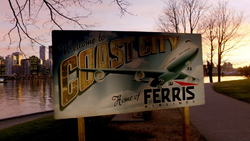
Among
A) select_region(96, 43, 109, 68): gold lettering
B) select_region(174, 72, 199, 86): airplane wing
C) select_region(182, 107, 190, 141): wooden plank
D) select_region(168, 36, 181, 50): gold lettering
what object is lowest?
select_region(182, 107, 190, 141): wooden plank

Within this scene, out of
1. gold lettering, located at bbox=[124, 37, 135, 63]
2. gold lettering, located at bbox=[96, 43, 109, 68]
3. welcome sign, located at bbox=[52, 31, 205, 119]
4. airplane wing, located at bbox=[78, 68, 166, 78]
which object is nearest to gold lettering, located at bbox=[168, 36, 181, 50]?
welcome sign, located at bbox=[52, 31, 205, 119]

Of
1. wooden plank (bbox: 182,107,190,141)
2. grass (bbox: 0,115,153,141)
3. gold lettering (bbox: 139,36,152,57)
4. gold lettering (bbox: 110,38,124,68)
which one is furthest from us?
grass (bbox: 0,115,153,141)

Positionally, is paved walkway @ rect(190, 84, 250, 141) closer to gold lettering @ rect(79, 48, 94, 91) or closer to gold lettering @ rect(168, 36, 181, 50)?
gold lettering @ rect(168, 36, 181, 50)

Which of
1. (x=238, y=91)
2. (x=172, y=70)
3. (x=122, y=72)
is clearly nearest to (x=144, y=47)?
(x=122, y=72)

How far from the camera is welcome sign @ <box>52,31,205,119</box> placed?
11.5 ft

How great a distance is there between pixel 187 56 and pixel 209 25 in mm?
27416

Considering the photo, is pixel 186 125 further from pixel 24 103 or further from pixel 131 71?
pixel 24 103

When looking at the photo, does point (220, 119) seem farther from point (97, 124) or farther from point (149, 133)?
point (97, 124)

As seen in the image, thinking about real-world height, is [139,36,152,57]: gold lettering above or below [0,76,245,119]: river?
above

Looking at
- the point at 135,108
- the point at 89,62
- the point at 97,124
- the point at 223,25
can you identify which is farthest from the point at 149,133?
the point at 223,25

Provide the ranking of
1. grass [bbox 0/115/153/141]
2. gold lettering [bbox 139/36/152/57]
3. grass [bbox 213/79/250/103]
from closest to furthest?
gold lettering [bbox 139/36/152/57] < grass [bbox 0/115/153/141] < grass [bbox 213/79/250/103]

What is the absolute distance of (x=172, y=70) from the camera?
4203mm

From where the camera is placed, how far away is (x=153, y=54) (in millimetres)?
4090

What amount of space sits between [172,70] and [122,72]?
117 centimetres
